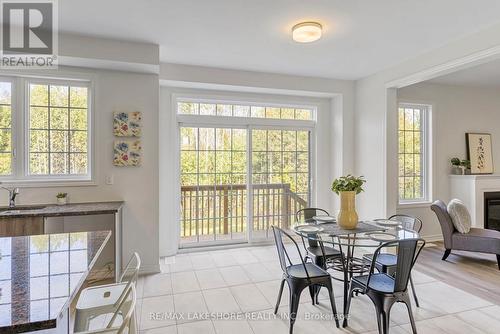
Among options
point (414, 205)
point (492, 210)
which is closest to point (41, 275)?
point (414, 205)

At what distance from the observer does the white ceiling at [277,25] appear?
2582 millimetres

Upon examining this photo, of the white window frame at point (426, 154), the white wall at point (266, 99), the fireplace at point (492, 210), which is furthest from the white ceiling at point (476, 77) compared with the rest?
the fireplace at point (492, 210)

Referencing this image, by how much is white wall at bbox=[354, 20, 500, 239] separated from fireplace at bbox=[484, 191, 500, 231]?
82.8 inches

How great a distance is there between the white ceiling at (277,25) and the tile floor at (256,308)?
9.19 ft

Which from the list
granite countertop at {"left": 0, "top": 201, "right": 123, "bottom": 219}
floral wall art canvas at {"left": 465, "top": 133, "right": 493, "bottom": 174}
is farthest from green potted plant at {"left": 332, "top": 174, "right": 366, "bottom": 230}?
floral wall art canvas at {"left": 465, "top": 133, "right": 493, "bottom": 174}

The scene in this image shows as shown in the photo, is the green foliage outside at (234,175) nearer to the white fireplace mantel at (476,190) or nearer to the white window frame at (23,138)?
the white window frame at (23,138)

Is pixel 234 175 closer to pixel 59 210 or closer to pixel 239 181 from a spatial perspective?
pixel 239 181

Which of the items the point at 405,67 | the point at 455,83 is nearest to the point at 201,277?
the point at 405,67

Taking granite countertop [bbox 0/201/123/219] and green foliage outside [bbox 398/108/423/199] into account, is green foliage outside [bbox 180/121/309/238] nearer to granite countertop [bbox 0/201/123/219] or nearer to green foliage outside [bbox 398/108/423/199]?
granite countertop [bbox 0/201/123/219]

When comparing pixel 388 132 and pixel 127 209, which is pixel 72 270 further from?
pixel 388 132

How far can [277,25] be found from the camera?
2.94 metres

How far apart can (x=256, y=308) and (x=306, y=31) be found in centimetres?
277

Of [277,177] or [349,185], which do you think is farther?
[277,177]

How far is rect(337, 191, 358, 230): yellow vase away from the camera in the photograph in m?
2.82
